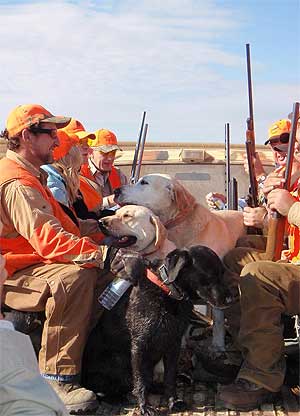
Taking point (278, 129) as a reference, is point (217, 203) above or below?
below

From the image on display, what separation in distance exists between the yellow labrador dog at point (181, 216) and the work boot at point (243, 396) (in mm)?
1049

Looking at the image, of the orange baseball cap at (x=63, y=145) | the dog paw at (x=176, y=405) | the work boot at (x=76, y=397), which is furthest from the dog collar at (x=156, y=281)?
the orange baseball cap at (x=63, y=145)

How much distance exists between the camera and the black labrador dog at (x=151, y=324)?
4.13 m

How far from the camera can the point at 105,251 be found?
15.0ft

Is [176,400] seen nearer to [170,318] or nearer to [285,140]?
[170,318]

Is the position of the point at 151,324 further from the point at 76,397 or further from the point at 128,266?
the point at 76,397

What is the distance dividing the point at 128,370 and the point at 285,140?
2.12 metres

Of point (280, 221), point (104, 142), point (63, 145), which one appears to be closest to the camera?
point (280, 221)

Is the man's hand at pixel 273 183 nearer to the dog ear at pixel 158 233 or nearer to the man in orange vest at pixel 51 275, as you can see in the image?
the dog ear at pixel 158 233

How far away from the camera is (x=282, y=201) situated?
443cm

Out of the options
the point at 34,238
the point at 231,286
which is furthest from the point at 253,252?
the point at 34,238

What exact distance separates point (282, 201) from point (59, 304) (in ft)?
5.06

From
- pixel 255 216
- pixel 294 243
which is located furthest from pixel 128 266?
pixel 255 216

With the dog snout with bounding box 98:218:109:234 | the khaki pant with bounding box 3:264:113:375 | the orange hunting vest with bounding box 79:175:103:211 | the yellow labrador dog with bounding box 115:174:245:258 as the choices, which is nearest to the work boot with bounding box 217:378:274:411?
the khaki pant with bounding box 3:264:113:375
